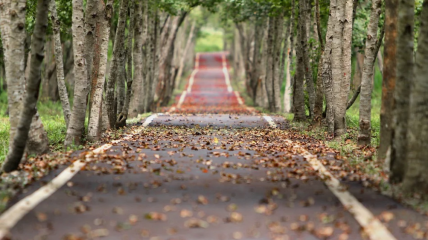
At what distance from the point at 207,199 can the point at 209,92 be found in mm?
46373

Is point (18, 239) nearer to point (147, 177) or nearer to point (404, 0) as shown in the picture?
point (147, 177)

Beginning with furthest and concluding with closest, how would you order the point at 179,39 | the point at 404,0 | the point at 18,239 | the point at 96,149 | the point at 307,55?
1. the point at 179,39
2. the point at 307,55
3. the point at 96,149
4. the point at 404,0
5. the point at 18,239

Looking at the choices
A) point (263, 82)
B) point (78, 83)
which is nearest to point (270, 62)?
point (263, 82)

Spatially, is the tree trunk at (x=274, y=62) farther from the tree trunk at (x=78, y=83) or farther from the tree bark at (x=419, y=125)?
the tree bark at (x=419, y=125)

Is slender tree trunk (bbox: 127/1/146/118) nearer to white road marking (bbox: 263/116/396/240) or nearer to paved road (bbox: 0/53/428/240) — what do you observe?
paved road (bbox: 0/53/428/240)

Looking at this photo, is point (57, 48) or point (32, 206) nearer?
point (32, 206)

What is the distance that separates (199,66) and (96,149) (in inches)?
2825

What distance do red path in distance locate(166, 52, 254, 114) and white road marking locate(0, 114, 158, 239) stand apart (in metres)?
20.9

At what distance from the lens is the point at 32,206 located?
845cm

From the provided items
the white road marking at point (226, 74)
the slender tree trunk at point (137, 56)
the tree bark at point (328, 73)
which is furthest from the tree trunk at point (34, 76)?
the white road marking at point (226, 74)

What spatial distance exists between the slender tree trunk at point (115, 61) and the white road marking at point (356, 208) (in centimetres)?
807

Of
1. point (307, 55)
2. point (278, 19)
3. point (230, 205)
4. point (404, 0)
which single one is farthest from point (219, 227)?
point (278, 19)

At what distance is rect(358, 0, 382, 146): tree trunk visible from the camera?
1499 centimetres

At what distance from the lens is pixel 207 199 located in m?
9.02
